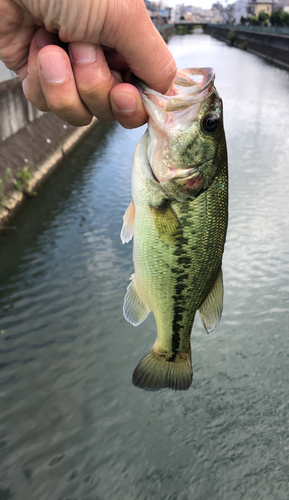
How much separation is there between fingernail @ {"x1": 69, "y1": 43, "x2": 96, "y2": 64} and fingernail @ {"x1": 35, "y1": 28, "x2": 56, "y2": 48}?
0.18m

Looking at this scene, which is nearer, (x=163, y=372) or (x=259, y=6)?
(x=163, y=372)

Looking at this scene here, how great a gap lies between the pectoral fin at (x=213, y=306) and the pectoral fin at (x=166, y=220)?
0.46 m

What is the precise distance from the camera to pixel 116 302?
23.5 feet

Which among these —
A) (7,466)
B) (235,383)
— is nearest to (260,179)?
(235,383)

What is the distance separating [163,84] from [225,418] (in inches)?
182

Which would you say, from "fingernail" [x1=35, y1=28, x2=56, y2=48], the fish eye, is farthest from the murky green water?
"fingernail" [x1=35, y1=28, x2=56, y2=48]

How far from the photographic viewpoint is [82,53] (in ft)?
6.64

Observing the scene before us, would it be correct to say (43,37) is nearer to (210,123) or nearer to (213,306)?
(210,123)

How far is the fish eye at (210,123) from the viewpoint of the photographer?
2.17 meters

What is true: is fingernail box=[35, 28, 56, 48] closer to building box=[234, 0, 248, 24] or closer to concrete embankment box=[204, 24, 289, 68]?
concrete embankment box=[204, 24, 289, 68]

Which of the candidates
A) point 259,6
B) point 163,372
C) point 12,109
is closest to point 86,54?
point 163,372

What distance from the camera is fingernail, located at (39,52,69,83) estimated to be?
6.40 feet

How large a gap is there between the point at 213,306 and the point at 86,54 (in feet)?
5.25

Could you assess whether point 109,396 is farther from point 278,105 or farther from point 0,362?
point 278,105
